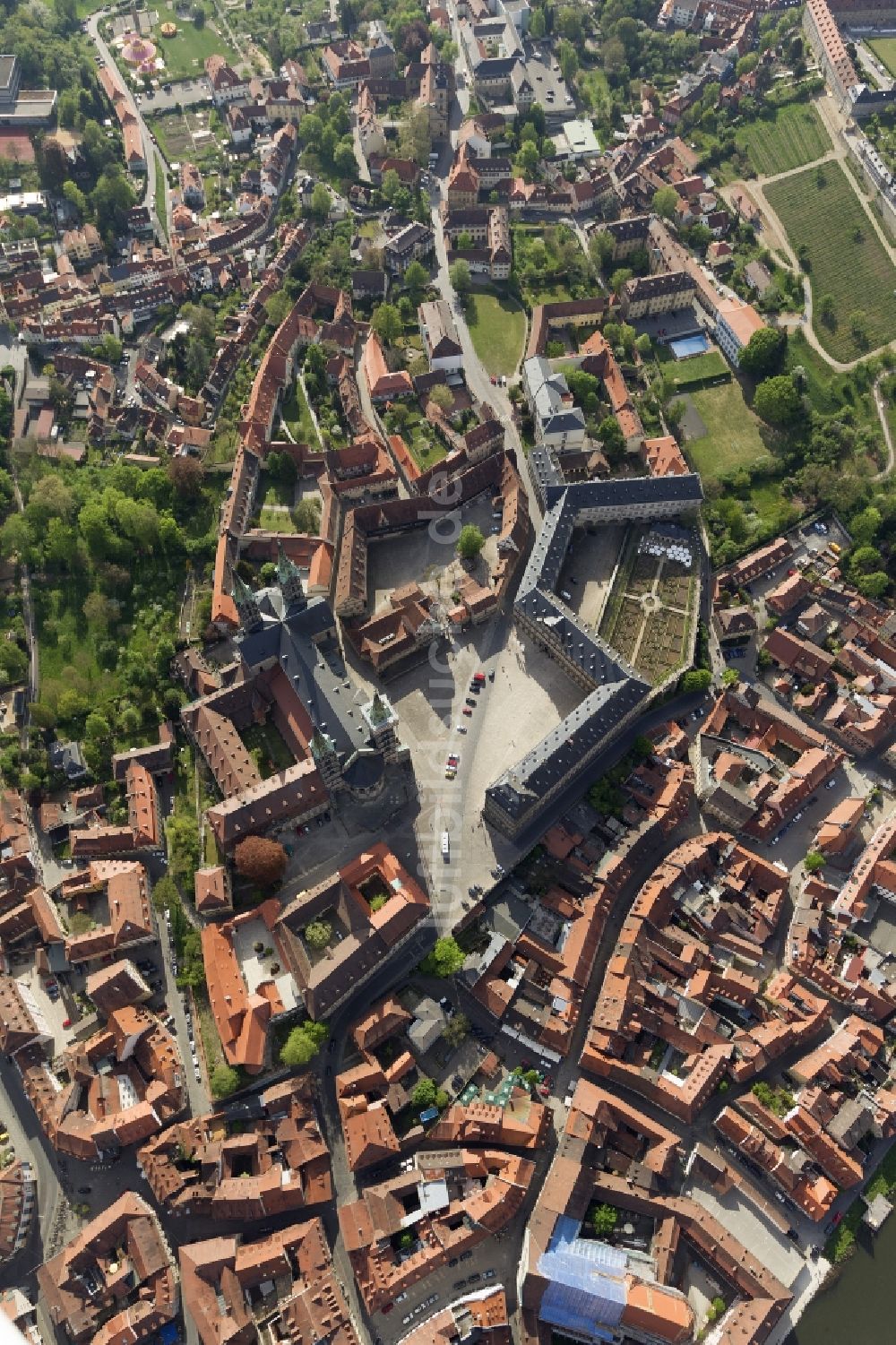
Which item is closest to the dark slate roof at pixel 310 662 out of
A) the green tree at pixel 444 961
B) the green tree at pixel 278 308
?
the green tree at pixel 444 961

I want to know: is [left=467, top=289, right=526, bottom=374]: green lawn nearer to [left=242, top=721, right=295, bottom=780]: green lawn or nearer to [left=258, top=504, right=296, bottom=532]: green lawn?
[left=258, top=504, right=296, bottom=532]: green lawn

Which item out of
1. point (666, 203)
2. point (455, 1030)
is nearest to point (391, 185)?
point (666, 203)

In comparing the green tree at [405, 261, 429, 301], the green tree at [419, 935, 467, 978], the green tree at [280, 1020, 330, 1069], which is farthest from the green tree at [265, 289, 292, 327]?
the green tree at [280, 1020, 330, 1069]

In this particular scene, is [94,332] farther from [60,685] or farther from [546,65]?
[546,65]

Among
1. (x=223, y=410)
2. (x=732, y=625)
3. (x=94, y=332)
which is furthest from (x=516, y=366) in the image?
(x=94, y=332)

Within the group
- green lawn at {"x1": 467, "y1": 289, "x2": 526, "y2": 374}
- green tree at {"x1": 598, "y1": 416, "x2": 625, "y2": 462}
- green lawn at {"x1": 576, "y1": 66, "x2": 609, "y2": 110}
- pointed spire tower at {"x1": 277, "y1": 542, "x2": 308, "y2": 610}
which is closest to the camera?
pointed spire tower at {"x1": 277, "y1": 542, "x2": 308, "y2": 610}
